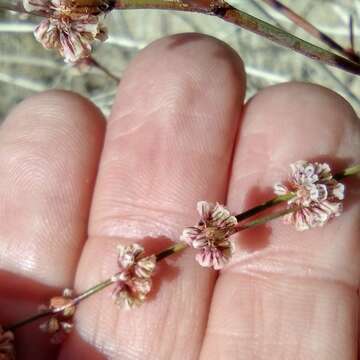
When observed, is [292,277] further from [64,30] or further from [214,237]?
[64,30]

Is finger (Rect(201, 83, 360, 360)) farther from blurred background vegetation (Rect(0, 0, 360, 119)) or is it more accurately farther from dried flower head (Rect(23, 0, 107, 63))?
blurred background vegetation (Rect(0, 0, 360, 119))

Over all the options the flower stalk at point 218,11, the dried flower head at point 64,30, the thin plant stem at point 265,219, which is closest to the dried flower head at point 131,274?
the thin plant stem at point 265,219

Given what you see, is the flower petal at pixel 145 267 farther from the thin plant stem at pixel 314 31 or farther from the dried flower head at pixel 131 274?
the thin plant stem at pixel 314 31

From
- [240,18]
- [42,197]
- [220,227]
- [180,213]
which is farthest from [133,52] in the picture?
[240,18]

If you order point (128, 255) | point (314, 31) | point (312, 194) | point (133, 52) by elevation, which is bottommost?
A: point (128, 255)

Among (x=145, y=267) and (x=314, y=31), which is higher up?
(x=314, y=31)

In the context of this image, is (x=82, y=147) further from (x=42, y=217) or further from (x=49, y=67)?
(x=49, y=67)

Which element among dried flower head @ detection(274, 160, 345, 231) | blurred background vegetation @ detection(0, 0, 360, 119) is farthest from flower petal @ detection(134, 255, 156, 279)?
blurred background vegetation @ detection(0, 0, 360, 119)

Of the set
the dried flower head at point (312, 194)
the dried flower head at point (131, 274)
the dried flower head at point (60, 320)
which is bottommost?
the dried flower head at point (60, 320)
